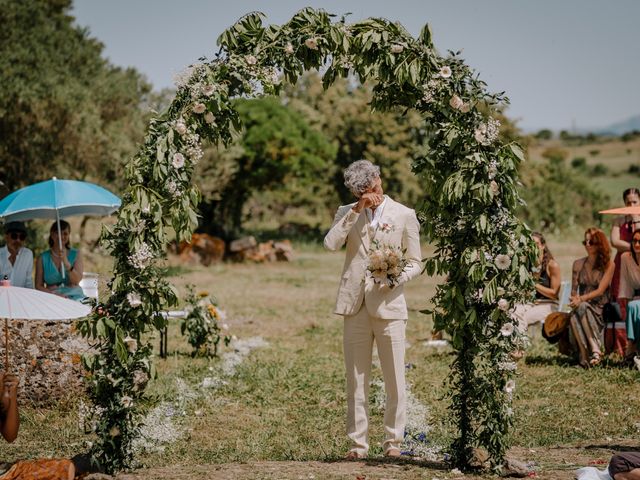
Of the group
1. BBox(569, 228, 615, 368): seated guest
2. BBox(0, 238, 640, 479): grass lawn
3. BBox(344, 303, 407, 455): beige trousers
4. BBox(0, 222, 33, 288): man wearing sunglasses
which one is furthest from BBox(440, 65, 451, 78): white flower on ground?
BBox(0, 222, 33, 288): man wearing sunglasses

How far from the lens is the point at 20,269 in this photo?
9422 millimetres

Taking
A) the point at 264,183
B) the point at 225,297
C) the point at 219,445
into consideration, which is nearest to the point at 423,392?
the point at 219,445

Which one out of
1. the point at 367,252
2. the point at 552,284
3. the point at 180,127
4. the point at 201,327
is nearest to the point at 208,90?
the point at 180,127

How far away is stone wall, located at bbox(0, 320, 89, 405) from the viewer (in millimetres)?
8016

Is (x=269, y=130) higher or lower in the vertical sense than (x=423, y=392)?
higher

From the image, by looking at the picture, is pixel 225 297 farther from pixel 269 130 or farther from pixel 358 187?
pixel 358 187

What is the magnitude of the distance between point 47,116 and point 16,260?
12.7 metres

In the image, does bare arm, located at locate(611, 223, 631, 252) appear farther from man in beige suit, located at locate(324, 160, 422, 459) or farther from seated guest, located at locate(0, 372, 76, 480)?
seated guest, located at locate(0, 372, 76, 480)

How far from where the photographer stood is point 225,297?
17.5m

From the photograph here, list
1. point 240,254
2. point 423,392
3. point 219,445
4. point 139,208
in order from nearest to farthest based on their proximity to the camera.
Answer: point 139,208 < point 219,445 < point 423,392 < point 240,254

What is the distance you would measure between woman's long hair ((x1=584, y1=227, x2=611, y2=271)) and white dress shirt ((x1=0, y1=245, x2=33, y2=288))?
23.3ft

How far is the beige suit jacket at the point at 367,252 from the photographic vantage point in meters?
6.03

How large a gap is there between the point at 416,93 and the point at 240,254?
2012cm

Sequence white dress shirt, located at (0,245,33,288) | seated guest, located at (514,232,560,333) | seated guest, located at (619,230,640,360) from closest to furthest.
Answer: white dress shirt, located at (0,245,33,288) < seated guest, located at (619,230,640,360) < seated guest, located at (514,232,560,333)
